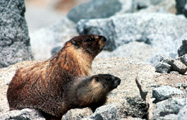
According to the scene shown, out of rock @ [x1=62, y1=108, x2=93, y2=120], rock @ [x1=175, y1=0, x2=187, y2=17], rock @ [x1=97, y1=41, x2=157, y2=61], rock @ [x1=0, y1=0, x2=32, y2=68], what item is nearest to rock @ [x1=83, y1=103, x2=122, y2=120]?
rock @ [x1=62, y1=108, x2=93, y2=120]

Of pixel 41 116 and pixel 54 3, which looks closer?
pixel 41 116

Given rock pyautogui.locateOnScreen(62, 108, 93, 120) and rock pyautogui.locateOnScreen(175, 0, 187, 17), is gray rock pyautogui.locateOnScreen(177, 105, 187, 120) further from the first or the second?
rock pyautogui.locateOnScreen(175, 0, 187, 17)

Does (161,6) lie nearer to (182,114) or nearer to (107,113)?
(107,113)

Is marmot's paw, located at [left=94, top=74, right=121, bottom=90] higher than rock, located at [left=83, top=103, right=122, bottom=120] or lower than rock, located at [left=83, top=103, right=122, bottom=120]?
higher

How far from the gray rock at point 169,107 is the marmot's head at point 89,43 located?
261cm

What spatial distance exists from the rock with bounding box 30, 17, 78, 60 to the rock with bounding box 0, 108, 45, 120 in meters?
8.88

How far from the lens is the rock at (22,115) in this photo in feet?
21.2

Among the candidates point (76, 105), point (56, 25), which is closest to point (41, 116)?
point (76, 105)

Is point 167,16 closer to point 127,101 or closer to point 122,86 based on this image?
point 122,86

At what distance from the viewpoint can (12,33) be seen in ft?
32.4

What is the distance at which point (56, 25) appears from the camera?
17703 millimetres

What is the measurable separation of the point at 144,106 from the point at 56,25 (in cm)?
1233

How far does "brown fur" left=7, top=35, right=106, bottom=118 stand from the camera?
6.80 meters

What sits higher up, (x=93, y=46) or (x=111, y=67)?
(x=93, y=46)
